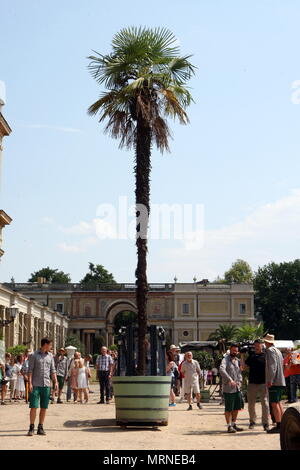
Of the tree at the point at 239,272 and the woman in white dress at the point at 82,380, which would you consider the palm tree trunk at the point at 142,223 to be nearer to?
the woman in white dress at the point at 82,380

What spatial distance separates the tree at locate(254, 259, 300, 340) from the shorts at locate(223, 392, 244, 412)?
280 ft

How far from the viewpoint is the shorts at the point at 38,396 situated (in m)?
13.0

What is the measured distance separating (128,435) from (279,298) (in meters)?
90.2

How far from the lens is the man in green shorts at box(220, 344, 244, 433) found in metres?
14.2

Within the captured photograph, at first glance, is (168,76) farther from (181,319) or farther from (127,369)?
(181,319)

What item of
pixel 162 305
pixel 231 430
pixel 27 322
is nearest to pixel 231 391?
pixel 231 430

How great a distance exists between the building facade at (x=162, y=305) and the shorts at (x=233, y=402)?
83496mm

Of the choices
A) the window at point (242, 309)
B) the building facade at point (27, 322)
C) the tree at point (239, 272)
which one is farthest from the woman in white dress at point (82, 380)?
the tree at point (239, 272)

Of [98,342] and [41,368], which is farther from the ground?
[41,368]

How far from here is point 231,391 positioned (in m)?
14.3

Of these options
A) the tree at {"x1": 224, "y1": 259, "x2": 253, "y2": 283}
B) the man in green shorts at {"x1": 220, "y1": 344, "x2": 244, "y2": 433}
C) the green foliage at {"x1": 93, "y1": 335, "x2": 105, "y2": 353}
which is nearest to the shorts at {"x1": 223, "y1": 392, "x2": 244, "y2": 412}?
the man in green shorts at {"x1": 220, "y1": 344, "x2": 244, "y2": 433}

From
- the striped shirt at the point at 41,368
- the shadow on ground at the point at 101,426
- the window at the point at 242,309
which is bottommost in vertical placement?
the shadow on ground at the point at 101,426

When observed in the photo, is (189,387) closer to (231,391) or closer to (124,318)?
(231,391)
